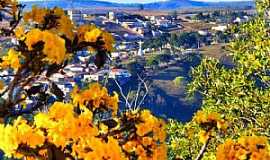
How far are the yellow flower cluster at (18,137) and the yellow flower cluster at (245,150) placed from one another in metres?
1.17

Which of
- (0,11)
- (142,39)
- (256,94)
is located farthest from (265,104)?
(142,39)

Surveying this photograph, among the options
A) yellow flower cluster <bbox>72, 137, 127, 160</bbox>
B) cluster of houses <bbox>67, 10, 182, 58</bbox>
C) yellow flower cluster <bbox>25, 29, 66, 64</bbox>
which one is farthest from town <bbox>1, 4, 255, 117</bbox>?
yellow flower cluster <bbox>72, 137, 127, 160</bbox>

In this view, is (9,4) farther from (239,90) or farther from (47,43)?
(239,90)

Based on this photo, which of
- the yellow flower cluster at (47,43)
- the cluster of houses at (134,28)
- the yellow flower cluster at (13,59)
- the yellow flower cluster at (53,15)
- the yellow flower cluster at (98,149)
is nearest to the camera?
the yellow flower cluster at (98,149)

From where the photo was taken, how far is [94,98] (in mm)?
3809

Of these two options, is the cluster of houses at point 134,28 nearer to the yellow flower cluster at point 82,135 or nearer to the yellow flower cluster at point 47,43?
the yellow flower cluster at point 82,135

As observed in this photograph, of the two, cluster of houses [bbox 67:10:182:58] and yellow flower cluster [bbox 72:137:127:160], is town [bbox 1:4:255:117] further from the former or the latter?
yellow flower cluster [bbox 72:137:127:160]

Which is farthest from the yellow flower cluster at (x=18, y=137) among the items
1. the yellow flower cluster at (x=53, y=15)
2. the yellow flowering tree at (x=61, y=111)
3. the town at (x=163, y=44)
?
the town at (x=163, y=44)

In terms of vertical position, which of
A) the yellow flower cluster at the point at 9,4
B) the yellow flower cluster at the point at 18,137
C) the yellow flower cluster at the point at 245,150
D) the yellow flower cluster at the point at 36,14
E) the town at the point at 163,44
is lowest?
the town at the point at 163,44

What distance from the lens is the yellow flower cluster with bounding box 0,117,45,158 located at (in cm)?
319

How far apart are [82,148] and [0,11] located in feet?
4.68

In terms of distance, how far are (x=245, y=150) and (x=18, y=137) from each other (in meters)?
1.40

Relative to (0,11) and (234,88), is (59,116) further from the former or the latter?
(234,88)

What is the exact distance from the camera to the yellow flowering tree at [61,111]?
3240mm
